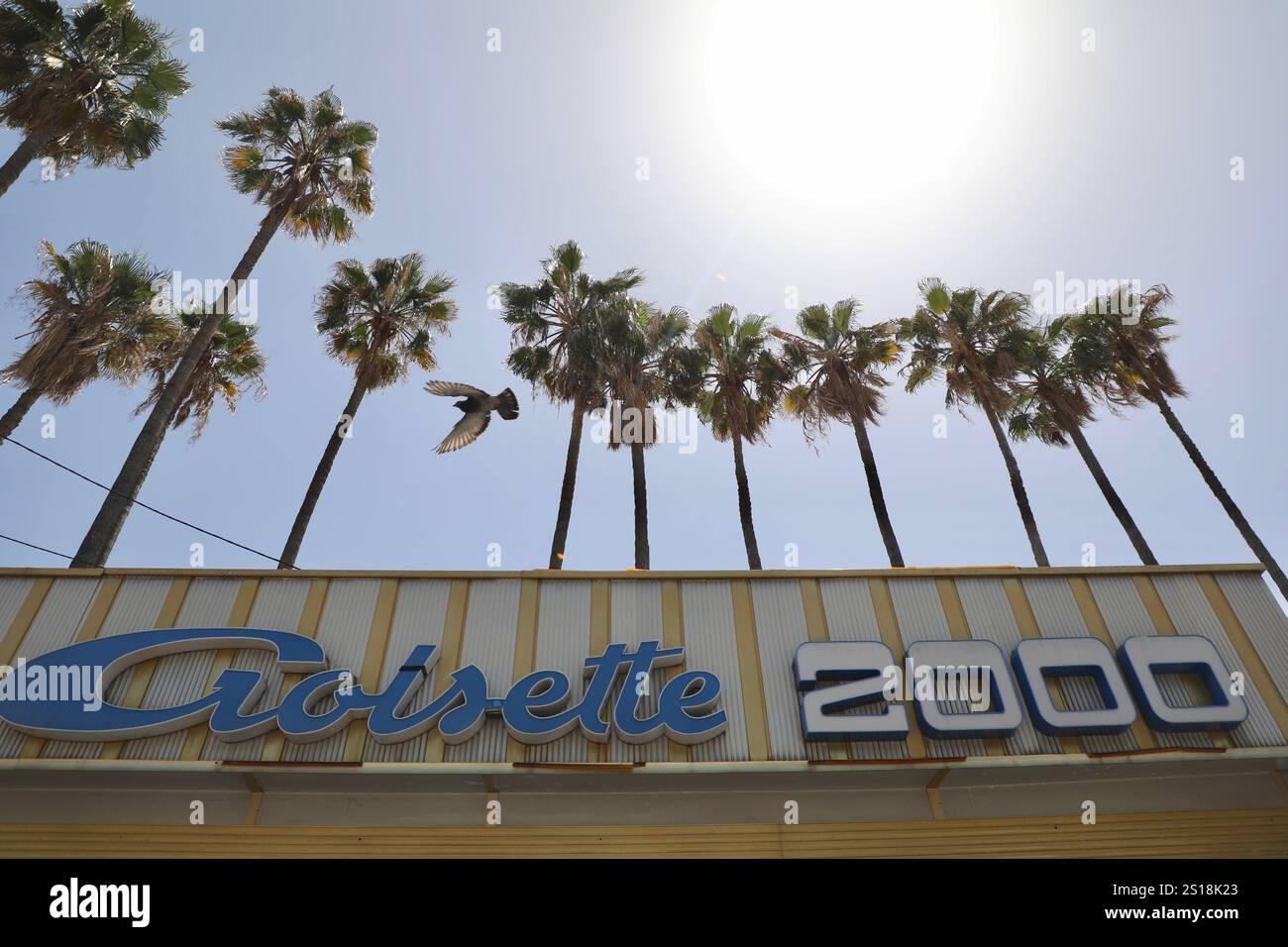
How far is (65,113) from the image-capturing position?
55.1 feet

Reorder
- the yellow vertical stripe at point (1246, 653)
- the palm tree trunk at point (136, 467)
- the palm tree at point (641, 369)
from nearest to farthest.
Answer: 1. the yellow vertical stripe at point (1246, 653)
2. the palm tree trunk at point (136, 467)
3. the palm tree at point (641, 369)

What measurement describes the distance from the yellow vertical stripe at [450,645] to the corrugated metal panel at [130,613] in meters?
3.87

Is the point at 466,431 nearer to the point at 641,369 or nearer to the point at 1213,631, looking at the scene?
the point at 641,369

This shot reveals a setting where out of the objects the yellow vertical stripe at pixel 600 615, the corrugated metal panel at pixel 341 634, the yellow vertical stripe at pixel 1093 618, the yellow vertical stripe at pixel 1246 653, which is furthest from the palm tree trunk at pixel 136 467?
the yellow vertical stripe at pixel 1246 653

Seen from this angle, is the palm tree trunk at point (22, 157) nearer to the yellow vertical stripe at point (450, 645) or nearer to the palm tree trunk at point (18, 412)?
the palm tree trunk at point (18, 412)

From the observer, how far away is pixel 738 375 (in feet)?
74.8

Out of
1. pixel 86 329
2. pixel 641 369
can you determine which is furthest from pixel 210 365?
pixel 641 369

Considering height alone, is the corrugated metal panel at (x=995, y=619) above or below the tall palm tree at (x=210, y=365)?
below

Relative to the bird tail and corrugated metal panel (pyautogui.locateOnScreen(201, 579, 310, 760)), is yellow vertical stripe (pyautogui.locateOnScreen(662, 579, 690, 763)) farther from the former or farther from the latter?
the bird tail

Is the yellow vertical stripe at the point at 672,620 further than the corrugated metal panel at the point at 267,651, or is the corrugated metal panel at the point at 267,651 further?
the yellow vertical stripe at the point at 672,620

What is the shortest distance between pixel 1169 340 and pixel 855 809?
21.5 m

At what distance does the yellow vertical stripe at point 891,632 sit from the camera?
9047mm

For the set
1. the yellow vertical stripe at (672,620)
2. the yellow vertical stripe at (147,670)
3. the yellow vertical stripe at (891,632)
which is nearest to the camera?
the yellow vertical stripe at (147,670)
